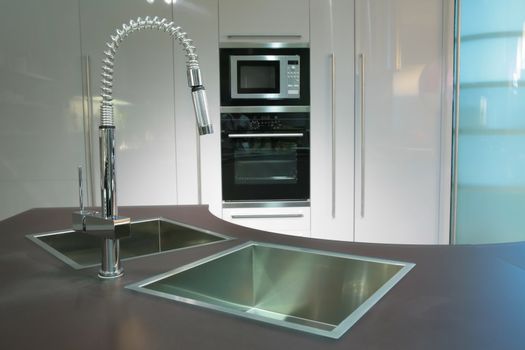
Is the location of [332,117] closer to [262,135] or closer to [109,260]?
[262,135]

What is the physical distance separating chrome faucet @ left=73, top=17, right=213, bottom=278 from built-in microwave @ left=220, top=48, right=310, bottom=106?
1734 millimetres

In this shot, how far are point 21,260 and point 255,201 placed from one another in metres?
1.74

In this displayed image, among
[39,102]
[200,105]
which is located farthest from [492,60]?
[39,102]

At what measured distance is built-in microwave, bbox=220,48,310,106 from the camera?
2.61 metres

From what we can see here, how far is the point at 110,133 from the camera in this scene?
87cm

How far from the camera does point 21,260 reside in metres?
1.02

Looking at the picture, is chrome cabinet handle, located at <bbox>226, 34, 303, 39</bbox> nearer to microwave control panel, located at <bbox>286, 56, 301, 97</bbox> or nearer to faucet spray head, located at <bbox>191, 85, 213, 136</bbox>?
microwave control panel, located at <bbox>286, 56, 301, 97</bbox>

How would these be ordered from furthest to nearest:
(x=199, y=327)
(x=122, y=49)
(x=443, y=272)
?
(x=122, y=49) < (x=443, y=272) < (x=199, y=327)

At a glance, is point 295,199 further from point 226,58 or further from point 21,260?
point 21,260

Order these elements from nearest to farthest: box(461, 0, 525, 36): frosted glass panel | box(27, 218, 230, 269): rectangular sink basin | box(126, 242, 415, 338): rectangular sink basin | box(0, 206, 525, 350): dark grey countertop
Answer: box(0, 206, 525, 350): dark grey countertop < box(126, 242, 415, 338): rectangular sink basin < box(27, 218, 230, 269): rectangular sink basin < box(461, 0, 525, 36): frosted glass panel

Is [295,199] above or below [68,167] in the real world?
below

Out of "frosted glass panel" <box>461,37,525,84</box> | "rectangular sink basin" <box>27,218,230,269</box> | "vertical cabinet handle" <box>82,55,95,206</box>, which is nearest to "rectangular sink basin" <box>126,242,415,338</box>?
"rectangular sink basin" <box>27,218,230,269</box>

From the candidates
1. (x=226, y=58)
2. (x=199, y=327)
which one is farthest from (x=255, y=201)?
(x=199, y=327)

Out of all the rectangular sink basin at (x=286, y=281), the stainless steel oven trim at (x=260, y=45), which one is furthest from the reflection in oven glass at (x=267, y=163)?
the rectangular sink basin at (x=286, y=281)
